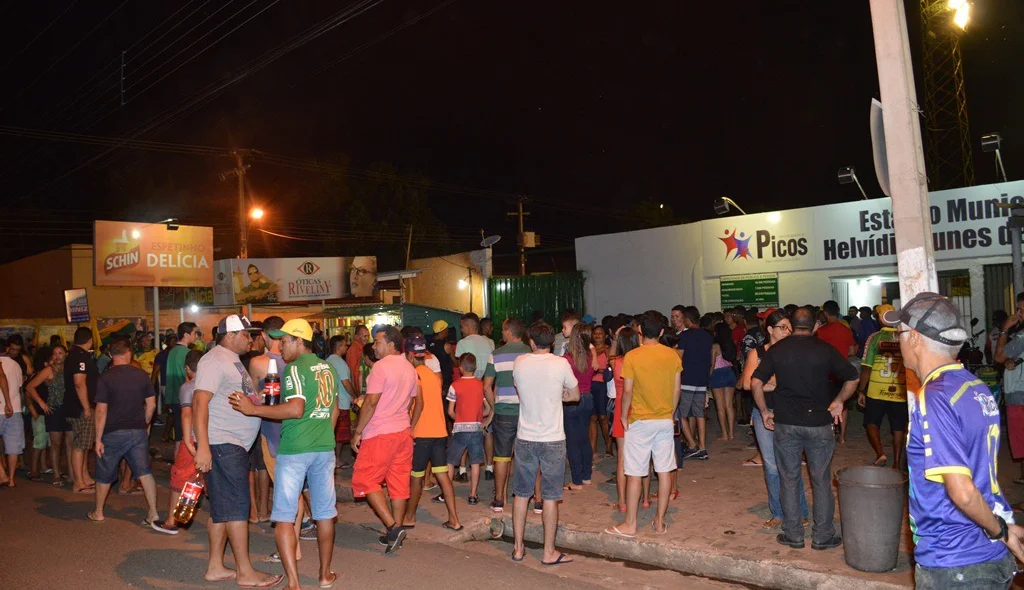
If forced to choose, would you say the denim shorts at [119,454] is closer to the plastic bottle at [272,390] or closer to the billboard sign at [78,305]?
the plastic bottle at [272,390]

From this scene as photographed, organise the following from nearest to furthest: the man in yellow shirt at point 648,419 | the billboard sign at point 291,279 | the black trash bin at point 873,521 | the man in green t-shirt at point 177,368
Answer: the black trash bin at point 873,521
the man in yellow shirt at point 648,419
the man in green t-shirt at point 177,368
the billboard sign at point 291,279

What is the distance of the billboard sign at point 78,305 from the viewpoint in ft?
78.4

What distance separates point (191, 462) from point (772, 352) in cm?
559

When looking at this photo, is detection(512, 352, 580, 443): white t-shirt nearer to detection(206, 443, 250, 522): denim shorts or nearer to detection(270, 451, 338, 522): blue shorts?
detection(270, 451, 338, 522): blue shorts

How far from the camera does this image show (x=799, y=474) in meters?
6.53

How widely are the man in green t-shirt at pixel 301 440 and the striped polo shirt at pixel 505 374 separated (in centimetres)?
240

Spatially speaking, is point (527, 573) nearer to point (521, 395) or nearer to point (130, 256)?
point (521, 395)

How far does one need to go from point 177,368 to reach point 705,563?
7.61m

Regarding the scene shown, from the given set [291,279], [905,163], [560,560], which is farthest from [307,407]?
[291,279]

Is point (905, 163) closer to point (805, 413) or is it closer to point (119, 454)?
point (805, 413)

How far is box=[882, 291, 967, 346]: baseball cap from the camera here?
10.4ft

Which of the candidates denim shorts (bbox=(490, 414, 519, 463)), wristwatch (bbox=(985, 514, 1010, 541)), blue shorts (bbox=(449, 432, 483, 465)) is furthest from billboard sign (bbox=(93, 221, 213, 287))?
wristwatch (bbox=(985, 514, 1010, 541))

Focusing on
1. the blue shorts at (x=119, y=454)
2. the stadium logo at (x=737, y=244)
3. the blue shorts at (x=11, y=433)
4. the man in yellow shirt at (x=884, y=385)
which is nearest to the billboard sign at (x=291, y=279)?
the stadium logo at (x=737, y=244)

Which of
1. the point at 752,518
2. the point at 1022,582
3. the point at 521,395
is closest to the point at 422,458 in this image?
the point at 521,395
